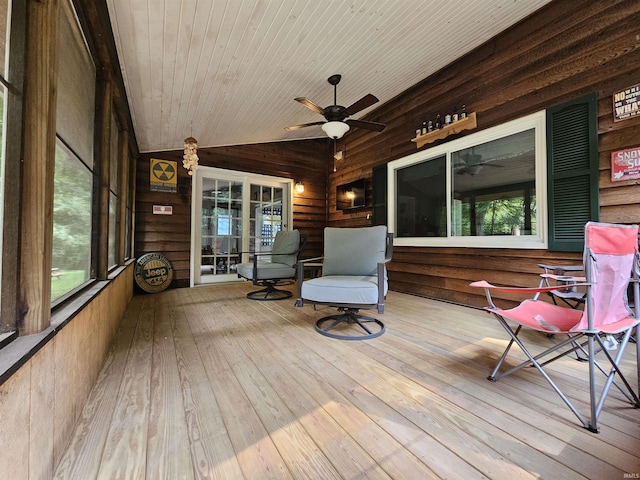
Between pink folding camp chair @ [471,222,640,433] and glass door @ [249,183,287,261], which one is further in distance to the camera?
glass door @ [249,183,287,261]

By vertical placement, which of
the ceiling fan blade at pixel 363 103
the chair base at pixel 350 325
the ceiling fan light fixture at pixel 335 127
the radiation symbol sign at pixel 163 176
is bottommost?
the chair base at pixel 350 325

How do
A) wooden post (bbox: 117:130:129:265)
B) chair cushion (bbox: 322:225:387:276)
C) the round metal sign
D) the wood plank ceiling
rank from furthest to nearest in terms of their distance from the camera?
the round metal sign, wooden post (bbox: 117:130:129:265), chair cushion (bbox: 322:225:387:276), the wood plank ceiling

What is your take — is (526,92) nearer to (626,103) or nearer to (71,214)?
(626,103)

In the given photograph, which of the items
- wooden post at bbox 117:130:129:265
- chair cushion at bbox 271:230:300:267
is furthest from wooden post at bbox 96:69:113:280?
chair cushion at bbox 271:230:300:267

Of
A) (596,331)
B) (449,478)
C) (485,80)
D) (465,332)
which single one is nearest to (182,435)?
(449,478)

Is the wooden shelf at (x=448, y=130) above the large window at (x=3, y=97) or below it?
above

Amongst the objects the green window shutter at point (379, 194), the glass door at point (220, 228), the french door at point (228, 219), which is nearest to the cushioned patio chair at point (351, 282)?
the green window shutter at point (379, 194)

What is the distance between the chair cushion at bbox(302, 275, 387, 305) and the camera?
2.04 metres

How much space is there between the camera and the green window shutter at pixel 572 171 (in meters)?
2.29

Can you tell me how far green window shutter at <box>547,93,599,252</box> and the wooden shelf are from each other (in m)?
0.77

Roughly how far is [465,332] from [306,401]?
5.49ft

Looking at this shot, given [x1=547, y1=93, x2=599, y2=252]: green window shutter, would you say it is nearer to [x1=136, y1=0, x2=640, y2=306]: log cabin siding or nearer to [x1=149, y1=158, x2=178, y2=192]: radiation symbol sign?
[x1=136, y1=0, x2=640, y2=306]: log cabin siding

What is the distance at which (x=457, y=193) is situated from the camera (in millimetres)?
3422

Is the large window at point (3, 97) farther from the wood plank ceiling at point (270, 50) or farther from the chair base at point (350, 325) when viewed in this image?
the chair base at point (350, 325)
